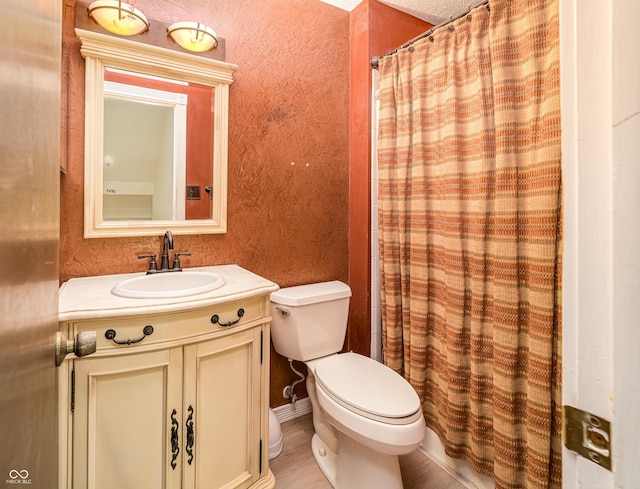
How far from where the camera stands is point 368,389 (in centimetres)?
133

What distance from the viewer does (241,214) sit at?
5.65ft

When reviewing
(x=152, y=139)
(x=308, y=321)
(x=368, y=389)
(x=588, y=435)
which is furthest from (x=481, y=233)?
(x=152, y=139)

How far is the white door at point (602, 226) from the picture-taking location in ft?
1.12

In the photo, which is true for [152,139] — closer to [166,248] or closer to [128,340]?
[166,248]

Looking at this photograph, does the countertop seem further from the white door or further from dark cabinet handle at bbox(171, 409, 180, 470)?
the white door

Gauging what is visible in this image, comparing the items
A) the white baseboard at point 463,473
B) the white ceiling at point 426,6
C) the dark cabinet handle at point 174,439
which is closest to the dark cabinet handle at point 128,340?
the dark cabinet handle at point 174,439

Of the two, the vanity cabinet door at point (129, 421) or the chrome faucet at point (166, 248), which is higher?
the chrome faucet at point (166, 248)

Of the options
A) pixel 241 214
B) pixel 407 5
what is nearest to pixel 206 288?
pixel 241 214

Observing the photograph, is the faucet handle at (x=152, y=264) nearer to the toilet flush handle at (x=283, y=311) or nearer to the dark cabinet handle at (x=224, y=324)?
the dark cabinet handle at (x=224, y=324)

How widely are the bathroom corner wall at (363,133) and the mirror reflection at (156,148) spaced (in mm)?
847

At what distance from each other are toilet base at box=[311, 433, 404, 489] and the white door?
106 cm

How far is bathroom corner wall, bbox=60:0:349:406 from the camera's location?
1.59 metres

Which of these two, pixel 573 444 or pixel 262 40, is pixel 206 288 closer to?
pixel 573 444

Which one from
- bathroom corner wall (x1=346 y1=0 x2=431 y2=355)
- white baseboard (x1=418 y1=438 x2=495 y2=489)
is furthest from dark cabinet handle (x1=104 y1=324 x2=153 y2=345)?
white baseboard (x1=418 y1=438 x2=495 y2=489)
